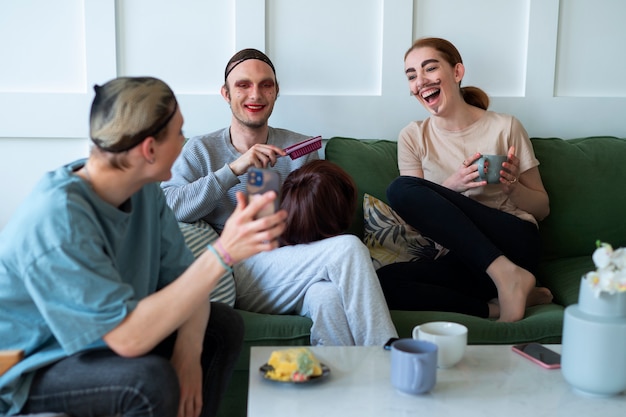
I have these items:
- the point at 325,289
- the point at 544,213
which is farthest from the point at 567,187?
the point at 325,289

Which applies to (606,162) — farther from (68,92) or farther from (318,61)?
(68,92)

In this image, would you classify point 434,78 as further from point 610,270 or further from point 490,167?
point 610,270

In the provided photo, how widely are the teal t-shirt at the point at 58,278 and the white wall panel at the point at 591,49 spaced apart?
2.06 metres

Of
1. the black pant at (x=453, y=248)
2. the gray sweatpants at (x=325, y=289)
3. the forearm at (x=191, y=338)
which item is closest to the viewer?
the forearm at (x=191, y=338)

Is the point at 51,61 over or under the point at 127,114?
over

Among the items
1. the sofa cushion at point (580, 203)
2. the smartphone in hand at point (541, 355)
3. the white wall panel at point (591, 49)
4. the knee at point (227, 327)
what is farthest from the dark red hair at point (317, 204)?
the white wall panel at point (591, 49)

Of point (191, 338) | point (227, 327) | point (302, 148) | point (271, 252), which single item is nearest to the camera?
point (191, 338)

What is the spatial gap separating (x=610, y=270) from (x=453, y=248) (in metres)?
0.85

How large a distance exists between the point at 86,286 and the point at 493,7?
2074 mm

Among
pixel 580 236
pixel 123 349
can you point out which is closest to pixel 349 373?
pixel 123 349

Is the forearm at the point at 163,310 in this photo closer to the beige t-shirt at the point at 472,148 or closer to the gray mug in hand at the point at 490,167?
the gray mug in hand at the point at 490,167

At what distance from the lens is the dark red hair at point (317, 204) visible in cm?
190

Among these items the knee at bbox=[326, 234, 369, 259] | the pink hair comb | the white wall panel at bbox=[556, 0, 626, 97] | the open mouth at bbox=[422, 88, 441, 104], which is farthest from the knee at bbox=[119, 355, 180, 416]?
the white wall panel at bbox=[556, 0, 626, 97]

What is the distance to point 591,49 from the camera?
108 inches
